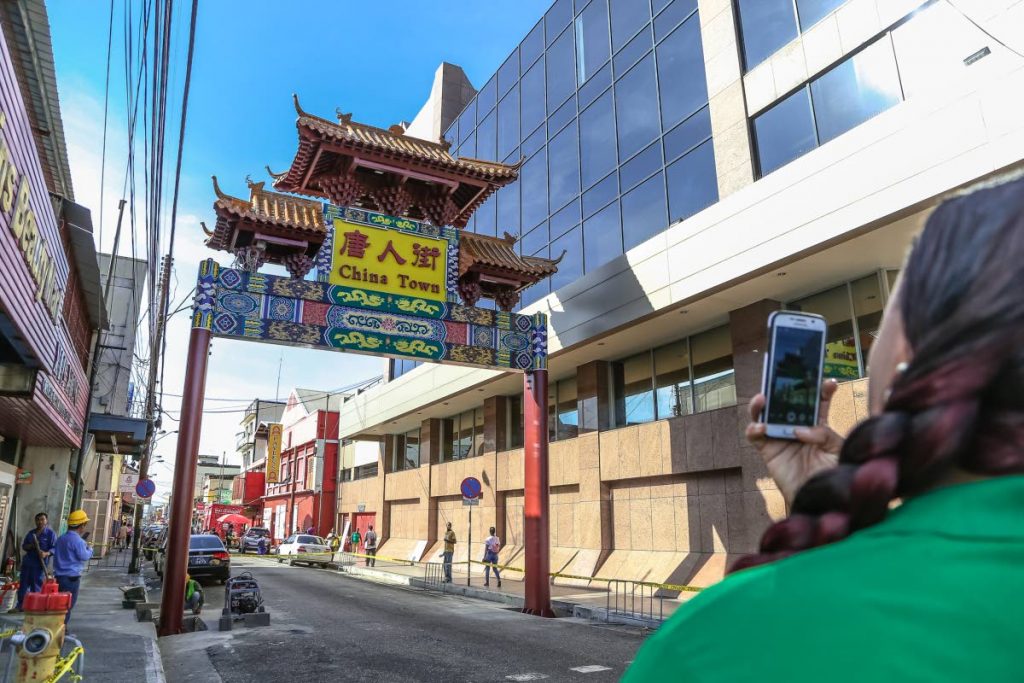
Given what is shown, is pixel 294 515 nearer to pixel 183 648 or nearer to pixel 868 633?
pixel 183 648

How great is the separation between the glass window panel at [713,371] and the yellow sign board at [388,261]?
656 cm

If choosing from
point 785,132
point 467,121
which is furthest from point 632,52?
point 467,121

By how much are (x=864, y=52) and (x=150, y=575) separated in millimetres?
25669

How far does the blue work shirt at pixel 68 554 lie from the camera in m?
9.85

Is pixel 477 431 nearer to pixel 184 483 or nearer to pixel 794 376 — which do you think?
pixel 184 483

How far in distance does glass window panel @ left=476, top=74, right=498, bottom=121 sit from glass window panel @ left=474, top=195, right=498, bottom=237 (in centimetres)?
392

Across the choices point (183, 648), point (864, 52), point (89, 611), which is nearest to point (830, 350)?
point (864, 52)

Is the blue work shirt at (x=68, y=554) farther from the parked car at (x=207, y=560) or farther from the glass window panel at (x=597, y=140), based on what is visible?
the glass window panel at (x=597, y=140)

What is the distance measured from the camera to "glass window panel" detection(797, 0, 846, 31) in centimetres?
1330

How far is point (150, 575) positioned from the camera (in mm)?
23875

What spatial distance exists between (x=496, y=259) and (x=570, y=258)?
15.9ft

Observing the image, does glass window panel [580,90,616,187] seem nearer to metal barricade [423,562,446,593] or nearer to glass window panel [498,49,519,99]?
glass window panel [498,49,519,99]

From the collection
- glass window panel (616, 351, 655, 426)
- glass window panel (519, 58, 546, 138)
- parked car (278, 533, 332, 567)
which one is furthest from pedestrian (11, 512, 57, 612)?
parked car (278, 533, 332, 567)

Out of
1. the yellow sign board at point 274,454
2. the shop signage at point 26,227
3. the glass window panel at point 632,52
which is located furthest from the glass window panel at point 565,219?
the yellow sign board at point 274,454
